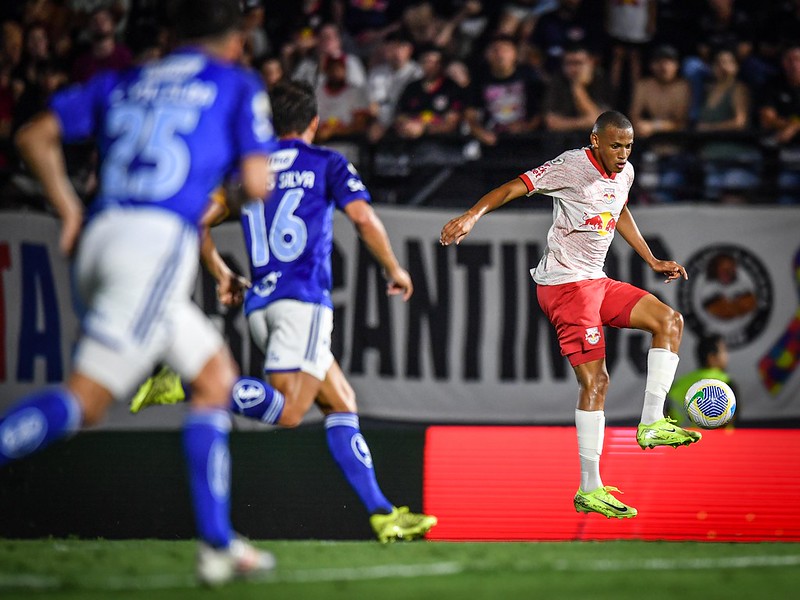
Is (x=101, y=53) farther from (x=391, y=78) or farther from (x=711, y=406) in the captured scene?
(x=711, y=406)

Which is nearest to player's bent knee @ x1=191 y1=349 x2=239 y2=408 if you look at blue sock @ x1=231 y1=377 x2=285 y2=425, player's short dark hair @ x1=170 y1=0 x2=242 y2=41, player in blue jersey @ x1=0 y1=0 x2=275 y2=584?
player in blue jersey @ x1=0 y1=0 x2=275 y2=584

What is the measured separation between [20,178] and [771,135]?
6966mm

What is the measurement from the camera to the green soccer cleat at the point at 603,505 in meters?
6.36

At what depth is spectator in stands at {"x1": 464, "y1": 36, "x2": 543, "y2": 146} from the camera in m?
10.9

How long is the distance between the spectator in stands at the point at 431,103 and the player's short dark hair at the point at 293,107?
479 cm

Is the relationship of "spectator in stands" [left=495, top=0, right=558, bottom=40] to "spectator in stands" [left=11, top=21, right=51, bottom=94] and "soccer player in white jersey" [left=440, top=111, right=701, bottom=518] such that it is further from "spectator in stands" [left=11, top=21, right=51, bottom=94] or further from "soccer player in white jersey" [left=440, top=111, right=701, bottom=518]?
"soccer player in white jersey" [left=440, top=111, right=701, bottom=518]

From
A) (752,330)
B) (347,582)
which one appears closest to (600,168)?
(347,582)

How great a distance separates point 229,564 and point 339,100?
25.6 feet

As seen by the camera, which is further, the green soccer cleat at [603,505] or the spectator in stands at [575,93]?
the spectator in stands at [575,93]

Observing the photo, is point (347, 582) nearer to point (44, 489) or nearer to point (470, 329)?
point (44, 489)

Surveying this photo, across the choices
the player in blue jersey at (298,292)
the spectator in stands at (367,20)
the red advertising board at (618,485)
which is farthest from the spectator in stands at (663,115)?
the player in blue jersey at (298,292)

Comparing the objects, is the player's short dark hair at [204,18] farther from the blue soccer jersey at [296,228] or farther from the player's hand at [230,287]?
the player's hand at [230,287]

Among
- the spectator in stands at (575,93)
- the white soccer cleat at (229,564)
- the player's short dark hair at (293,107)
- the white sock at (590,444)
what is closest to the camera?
the white soccer cleat at (229,564)

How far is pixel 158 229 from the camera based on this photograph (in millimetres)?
4008
